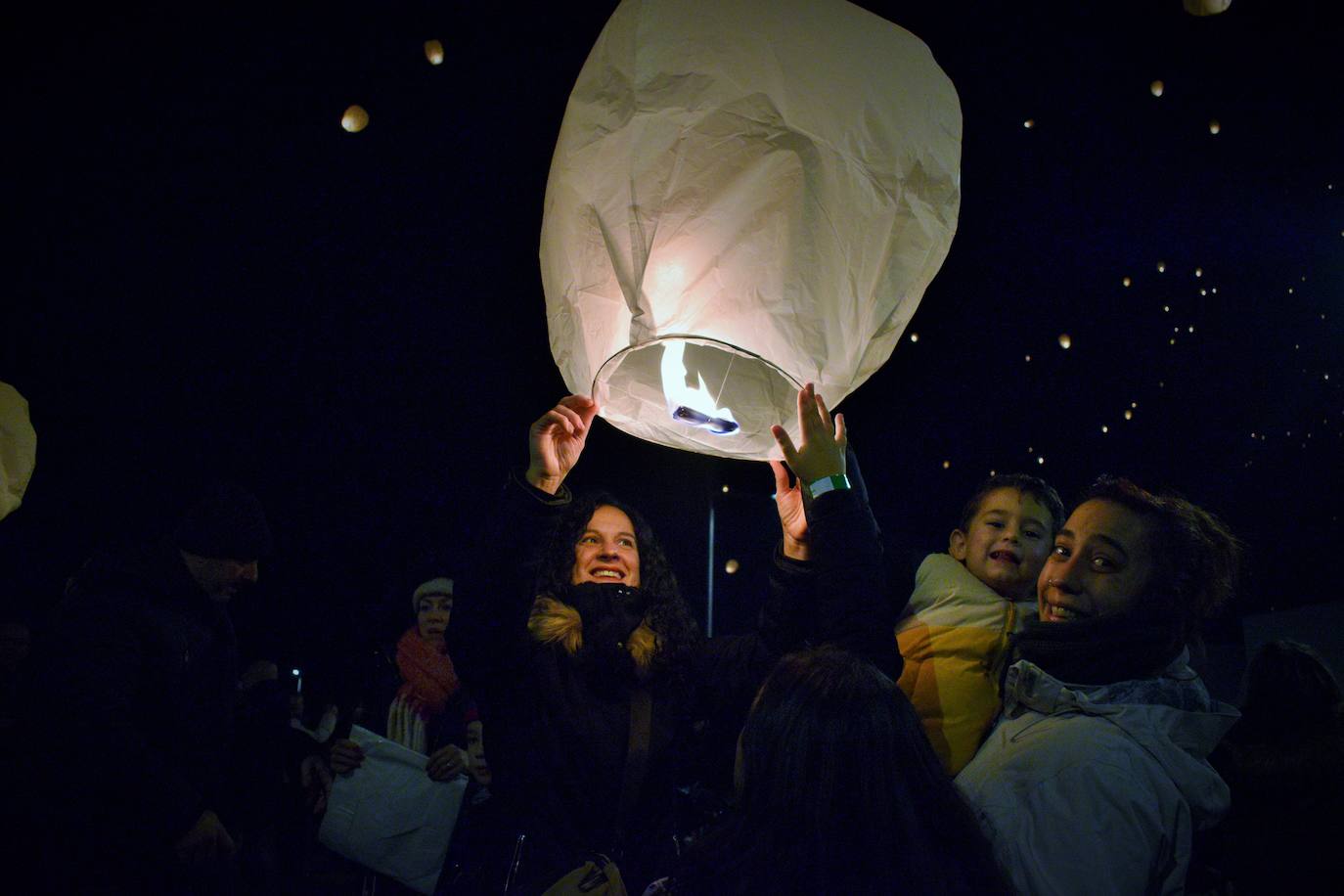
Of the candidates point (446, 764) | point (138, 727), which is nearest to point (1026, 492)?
point (446, 764)

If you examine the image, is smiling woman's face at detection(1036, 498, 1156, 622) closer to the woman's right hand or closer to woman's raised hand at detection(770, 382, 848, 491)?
woman's raised hand at detection(770, 382, 848, 491)

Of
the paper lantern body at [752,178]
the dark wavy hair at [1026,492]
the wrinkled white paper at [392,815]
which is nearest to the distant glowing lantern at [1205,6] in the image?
the paper lantern body at [752,178]

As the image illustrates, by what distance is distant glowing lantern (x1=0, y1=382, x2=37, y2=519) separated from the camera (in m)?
2.63

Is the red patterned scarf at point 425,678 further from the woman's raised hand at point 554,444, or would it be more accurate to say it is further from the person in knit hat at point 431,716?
the woman's raised hand at point 554,444

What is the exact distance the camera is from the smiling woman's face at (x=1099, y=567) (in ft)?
5.41

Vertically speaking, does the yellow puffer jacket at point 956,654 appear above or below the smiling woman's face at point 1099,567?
below

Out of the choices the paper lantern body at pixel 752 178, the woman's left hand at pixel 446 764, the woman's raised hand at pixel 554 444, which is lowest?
the woman's left hand at pixel 446 764

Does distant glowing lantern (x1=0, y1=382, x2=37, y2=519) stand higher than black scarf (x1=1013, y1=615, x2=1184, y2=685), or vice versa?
distant glowing lantern (x1=0, y1=382, x2=37, y2=519)

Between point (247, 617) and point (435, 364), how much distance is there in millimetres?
1660

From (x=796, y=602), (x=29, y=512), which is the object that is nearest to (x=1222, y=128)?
(x=796, y=602)

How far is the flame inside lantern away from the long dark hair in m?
0.67

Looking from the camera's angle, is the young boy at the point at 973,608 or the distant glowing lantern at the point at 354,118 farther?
the distant glowing lantern at the point at 354,118

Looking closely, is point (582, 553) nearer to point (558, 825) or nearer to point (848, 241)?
point (558, 825)

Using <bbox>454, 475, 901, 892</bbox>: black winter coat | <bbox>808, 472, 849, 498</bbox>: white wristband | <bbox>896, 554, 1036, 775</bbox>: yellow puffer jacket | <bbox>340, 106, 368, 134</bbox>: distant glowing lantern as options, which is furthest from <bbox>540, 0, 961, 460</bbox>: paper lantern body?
<bbox>340, 106, 368, 134</bbox>: distant glowing lantern
